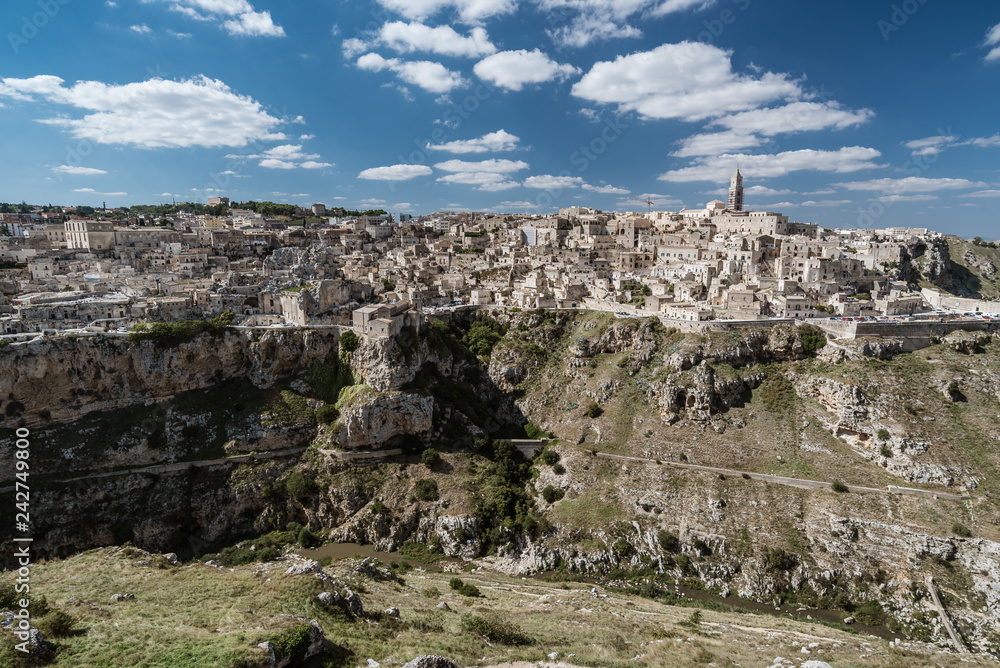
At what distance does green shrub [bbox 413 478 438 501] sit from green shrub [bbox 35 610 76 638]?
25.9 metres

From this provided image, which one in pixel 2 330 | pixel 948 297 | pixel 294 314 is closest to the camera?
pixel 2 330

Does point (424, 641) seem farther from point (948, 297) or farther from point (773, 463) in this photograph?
point (948, 297)

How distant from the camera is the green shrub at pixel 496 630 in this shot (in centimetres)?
2023

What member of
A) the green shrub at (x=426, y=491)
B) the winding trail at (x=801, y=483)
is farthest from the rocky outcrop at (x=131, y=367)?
the winding trail at (x=801, y=483)

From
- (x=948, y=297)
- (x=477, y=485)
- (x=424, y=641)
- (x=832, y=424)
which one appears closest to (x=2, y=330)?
(x=477, y=485)

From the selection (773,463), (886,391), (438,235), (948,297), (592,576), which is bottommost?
(592,576)

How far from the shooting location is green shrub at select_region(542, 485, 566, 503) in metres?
39.5

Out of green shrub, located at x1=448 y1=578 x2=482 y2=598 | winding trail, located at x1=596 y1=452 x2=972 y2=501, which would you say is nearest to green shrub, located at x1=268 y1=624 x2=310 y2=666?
green shrub, located at x1=448 y1=578 x2=482 y2=598

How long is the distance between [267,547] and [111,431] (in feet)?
53.5

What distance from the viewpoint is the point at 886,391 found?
38656 millimetres

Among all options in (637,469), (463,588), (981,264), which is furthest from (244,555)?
(981,264)

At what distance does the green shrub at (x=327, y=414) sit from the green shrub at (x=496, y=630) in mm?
25283

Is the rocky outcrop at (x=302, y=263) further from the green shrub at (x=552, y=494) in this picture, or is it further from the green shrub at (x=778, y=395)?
the green shrub at (x=778, y=395)

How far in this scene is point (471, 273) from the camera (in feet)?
222
